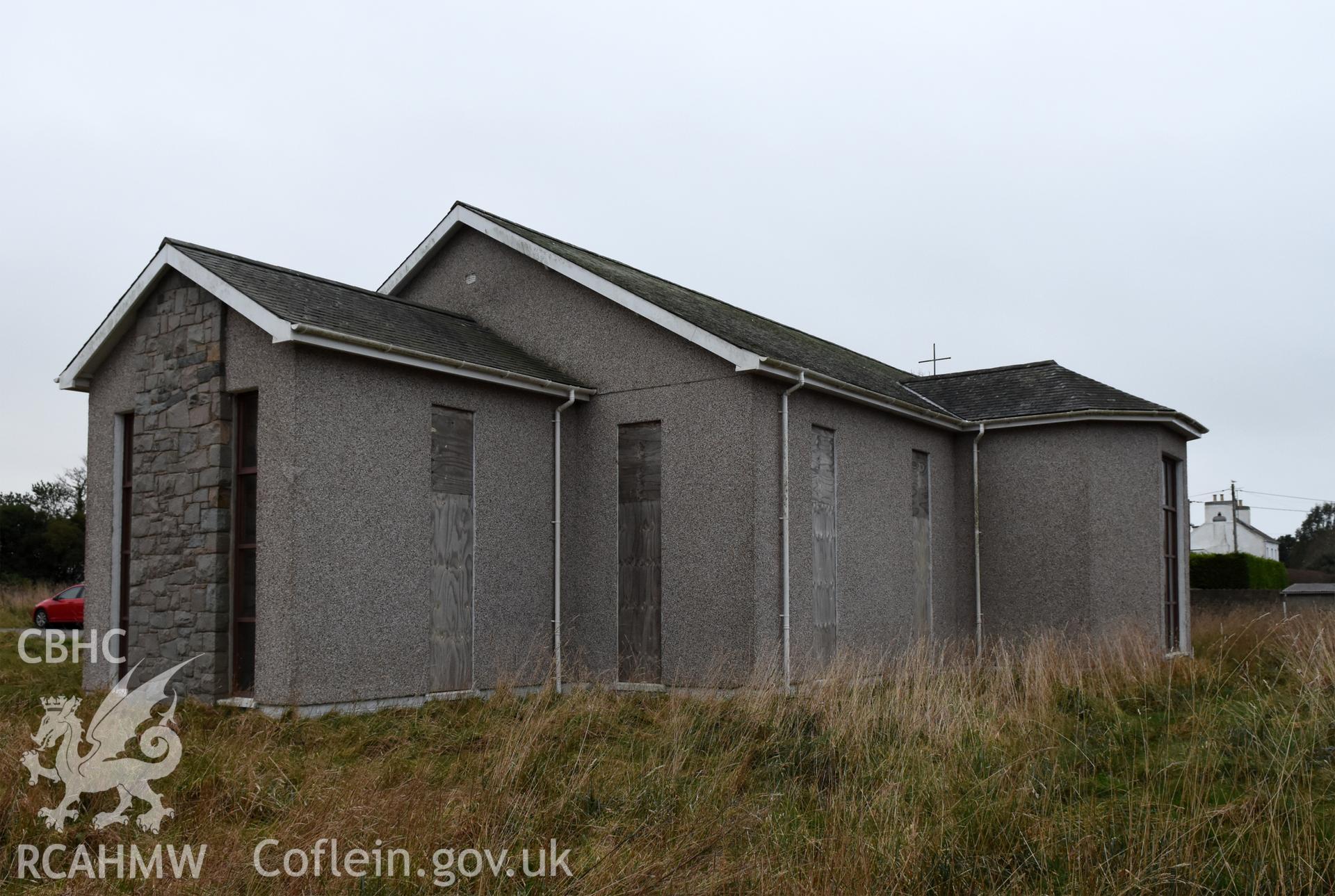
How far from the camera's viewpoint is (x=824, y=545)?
13.5 meters

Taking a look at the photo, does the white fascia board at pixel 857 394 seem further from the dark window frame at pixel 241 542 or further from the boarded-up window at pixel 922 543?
the dark window frame at pixel 241 542

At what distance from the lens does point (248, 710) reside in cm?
1016

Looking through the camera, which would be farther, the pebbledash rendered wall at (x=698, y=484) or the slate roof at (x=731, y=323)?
the slate roof at (x=731, y=323)

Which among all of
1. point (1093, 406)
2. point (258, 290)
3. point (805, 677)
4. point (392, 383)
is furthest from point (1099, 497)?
point (258, 290)

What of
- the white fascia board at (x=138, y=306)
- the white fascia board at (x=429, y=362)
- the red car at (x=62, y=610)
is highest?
the white fascia board at (x=138, y=306)

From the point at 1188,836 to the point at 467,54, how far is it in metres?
11.7

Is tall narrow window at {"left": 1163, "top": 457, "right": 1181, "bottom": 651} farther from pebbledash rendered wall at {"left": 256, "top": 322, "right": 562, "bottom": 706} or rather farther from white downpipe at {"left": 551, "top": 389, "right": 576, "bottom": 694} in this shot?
pebbledash rendered wall at {"left": 256, "top": 322, "right": 562, "bottom": 706}

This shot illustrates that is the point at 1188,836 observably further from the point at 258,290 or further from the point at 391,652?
the point at 258,290

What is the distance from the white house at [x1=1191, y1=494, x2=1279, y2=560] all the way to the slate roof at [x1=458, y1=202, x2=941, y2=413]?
43.8m

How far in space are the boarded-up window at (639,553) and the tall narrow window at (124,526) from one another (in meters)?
5.51

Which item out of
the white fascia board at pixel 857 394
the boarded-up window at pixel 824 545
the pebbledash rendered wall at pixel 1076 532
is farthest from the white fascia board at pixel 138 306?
the pebbledash rendered wall at pixel 1076 532

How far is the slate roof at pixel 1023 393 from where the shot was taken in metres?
16.6

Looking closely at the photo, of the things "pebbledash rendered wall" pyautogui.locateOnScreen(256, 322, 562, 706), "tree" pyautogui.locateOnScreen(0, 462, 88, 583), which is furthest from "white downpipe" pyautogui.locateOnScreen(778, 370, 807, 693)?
"tree" pyautogui.locateOnScreen(0, 462, 88, 583)

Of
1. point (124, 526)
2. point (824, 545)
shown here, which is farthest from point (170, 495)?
point (824, 545)
